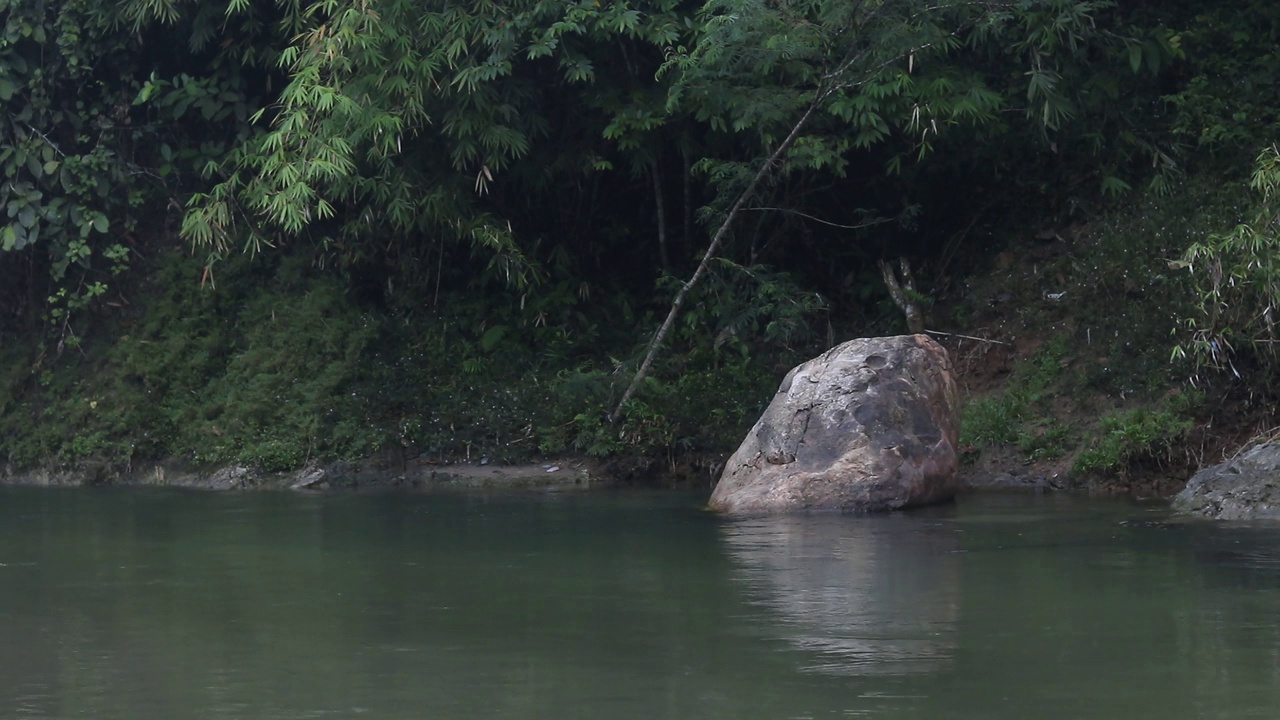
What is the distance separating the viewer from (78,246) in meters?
13.6

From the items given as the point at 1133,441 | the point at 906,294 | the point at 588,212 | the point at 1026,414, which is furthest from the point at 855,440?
the point at 588,212

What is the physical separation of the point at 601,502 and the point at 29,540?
373 centimetres

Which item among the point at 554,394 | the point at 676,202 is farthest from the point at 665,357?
the point at 676,202

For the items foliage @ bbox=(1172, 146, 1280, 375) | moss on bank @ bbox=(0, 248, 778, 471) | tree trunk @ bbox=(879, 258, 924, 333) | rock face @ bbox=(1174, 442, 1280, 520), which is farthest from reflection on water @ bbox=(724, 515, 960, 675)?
tree trunk @ bbox=(879, 258, 924, 333)

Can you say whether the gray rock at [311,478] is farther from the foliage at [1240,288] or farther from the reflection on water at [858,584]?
the foliage at [1240,288]

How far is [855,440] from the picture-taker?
993 cm

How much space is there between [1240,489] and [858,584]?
344 cm

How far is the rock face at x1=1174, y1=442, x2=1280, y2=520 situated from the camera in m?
9.06

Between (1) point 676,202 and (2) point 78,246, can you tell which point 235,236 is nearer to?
(2) point 78,246

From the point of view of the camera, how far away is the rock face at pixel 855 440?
32.2ft

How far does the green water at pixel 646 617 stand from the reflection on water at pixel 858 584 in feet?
0.07

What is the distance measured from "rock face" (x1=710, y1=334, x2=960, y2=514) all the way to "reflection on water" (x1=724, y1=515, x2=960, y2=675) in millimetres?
324

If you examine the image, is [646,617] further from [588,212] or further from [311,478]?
[588,212]

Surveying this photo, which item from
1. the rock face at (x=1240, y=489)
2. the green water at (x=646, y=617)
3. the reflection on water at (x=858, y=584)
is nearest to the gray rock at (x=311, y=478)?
the green water at (x=646, y=617)
